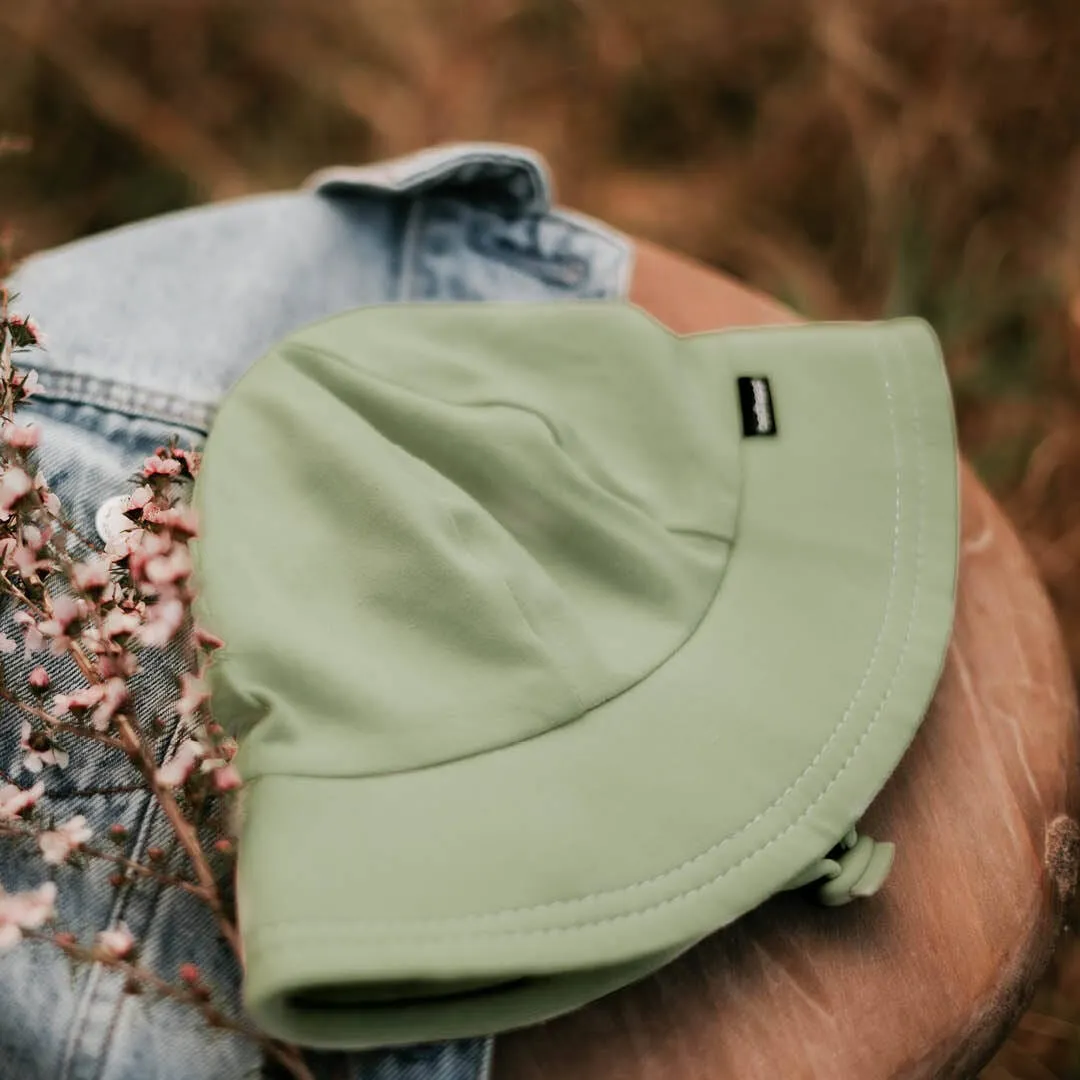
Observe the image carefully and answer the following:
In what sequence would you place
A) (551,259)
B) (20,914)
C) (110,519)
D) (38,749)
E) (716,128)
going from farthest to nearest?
(716,128)
(551,259)
(110,519)
(38,749)
(20,914)

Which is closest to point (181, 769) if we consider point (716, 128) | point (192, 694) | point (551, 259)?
point (192, 694)

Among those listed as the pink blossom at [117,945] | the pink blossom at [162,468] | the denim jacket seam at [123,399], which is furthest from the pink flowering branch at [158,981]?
the denim jacket seam at [123,399]

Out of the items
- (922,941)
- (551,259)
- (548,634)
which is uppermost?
(551,259)

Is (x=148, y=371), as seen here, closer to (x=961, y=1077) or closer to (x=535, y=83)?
(x=961, y=1077)

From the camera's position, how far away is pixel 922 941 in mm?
664

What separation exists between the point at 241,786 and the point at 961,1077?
44 centimetres

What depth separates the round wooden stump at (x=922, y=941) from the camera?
2.03ft


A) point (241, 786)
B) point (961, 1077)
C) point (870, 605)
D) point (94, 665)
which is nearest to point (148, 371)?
point (94, 665)

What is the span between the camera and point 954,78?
5.10ft

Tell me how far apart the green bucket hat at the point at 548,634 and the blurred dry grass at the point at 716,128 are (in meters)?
0.77

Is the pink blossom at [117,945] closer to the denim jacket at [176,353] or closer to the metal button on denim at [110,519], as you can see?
the denim jacket at [176,353]

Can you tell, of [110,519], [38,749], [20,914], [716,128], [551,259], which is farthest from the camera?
[716,128]

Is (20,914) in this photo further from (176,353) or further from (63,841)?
(176,353)

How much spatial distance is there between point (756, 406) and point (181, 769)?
0.46m
